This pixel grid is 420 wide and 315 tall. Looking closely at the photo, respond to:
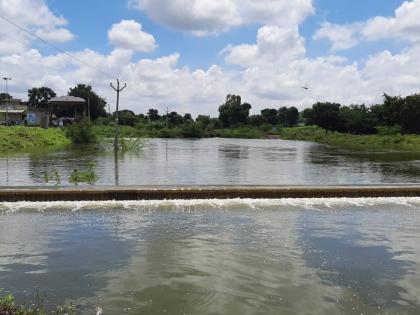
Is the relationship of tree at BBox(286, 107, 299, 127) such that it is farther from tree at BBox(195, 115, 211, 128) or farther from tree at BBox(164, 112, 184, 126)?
tree at BBox(164, 112, 184, 126)

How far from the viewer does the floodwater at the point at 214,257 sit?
695 cm

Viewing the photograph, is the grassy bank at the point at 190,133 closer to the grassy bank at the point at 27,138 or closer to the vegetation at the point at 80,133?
the vegetation at the point at 80,133

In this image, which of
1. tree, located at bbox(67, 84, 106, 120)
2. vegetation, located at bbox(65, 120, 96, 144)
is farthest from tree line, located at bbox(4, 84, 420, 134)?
vegetation, located at bbox(65, 120, 96, 144)

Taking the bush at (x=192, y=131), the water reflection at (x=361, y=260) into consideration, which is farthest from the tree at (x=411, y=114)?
the water reflection at (x=361, y=260)

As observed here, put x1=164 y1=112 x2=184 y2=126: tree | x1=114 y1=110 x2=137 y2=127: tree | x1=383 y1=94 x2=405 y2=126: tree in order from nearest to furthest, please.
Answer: x1=383 y1=94 x2=405 y2=126: tree < x1=114 y1=110 x2=137 y2=127: tree < x1=164 y1=112 x2=184 y2=126: tree

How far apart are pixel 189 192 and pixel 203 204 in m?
0.77

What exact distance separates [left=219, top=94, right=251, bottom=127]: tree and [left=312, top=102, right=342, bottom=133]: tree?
3009 centimetres

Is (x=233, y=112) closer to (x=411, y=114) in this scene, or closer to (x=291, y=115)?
(x=291, y=115)

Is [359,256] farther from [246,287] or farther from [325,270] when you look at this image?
[246,287]

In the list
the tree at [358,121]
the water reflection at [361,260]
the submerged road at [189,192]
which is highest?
the tree at [358,121]

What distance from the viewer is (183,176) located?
23.9 m

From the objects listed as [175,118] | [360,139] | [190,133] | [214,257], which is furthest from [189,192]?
[175,118]

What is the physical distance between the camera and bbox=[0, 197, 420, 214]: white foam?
527 inches

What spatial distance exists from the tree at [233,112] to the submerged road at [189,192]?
124 m
